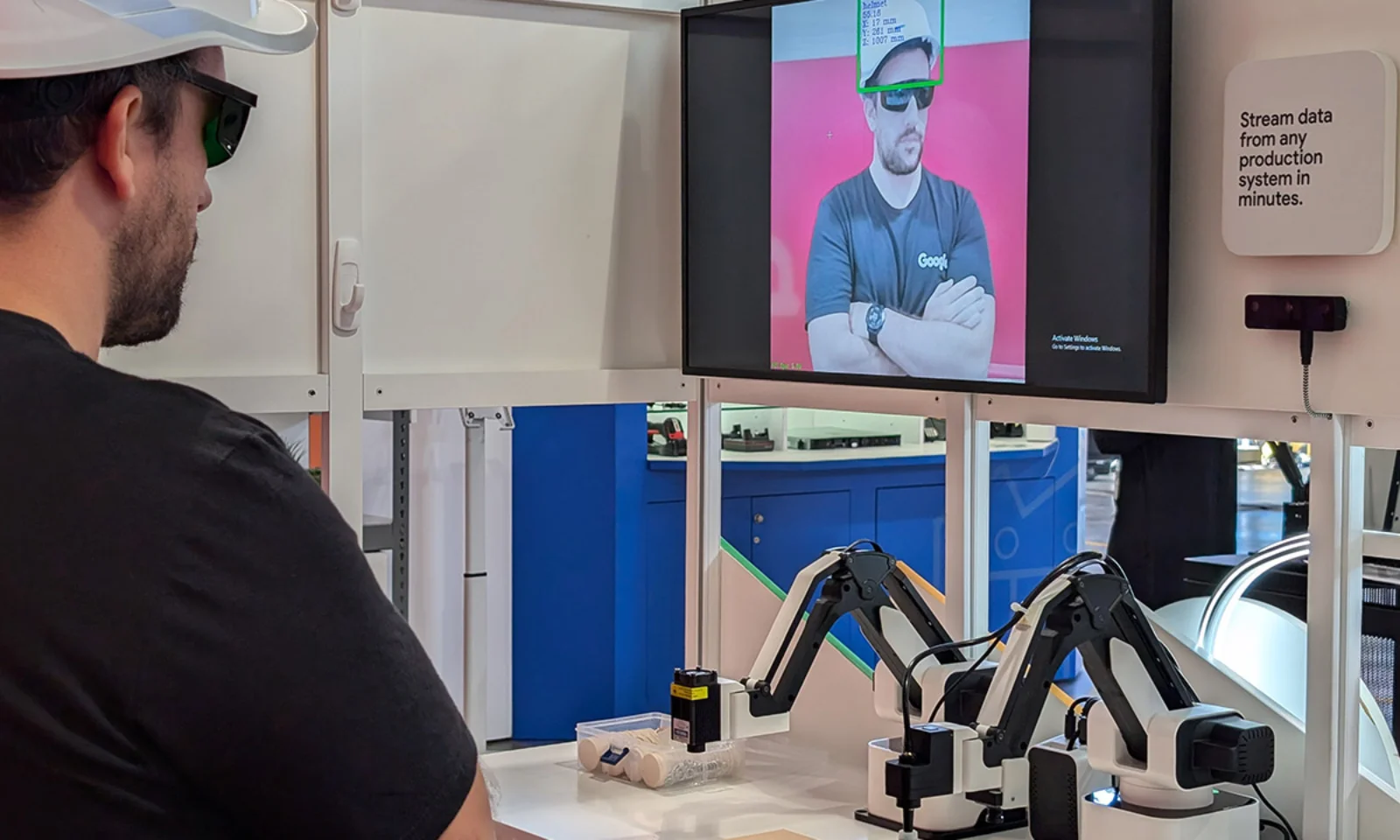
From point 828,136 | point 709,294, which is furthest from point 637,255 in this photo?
point 828,136

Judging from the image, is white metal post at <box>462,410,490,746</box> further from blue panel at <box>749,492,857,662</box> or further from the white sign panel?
the white sign panel

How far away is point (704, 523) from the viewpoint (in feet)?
8.97

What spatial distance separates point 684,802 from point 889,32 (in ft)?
3.88

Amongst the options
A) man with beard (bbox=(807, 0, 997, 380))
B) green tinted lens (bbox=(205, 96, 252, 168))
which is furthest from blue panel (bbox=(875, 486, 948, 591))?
green tinted lens (bbox=(205, 96, 252, 168))

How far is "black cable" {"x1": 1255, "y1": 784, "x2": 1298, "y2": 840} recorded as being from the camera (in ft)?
6.33

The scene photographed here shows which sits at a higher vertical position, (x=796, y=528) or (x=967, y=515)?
(x=967, y=515)

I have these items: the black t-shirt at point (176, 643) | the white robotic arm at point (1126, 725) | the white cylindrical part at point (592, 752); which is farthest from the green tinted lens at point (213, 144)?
the white cylindrical part at point (592, 752)

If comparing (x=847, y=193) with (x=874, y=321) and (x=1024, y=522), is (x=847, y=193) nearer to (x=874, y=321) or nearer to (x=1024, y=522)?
(x=874, y=321)

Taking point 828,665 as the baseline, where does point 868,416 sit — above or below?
above

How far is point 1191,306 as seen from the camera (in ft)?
6.34

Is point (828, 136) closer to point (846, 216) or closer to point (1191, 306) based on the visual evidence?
point (846, 216)

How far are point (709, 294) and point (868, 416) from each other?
2154 mm

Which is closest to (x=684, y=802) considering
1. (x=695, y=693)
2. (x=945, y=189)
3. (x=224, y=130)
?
(x=695, y=693)

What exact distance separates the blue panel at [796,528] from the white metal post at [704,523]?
1.56 m
